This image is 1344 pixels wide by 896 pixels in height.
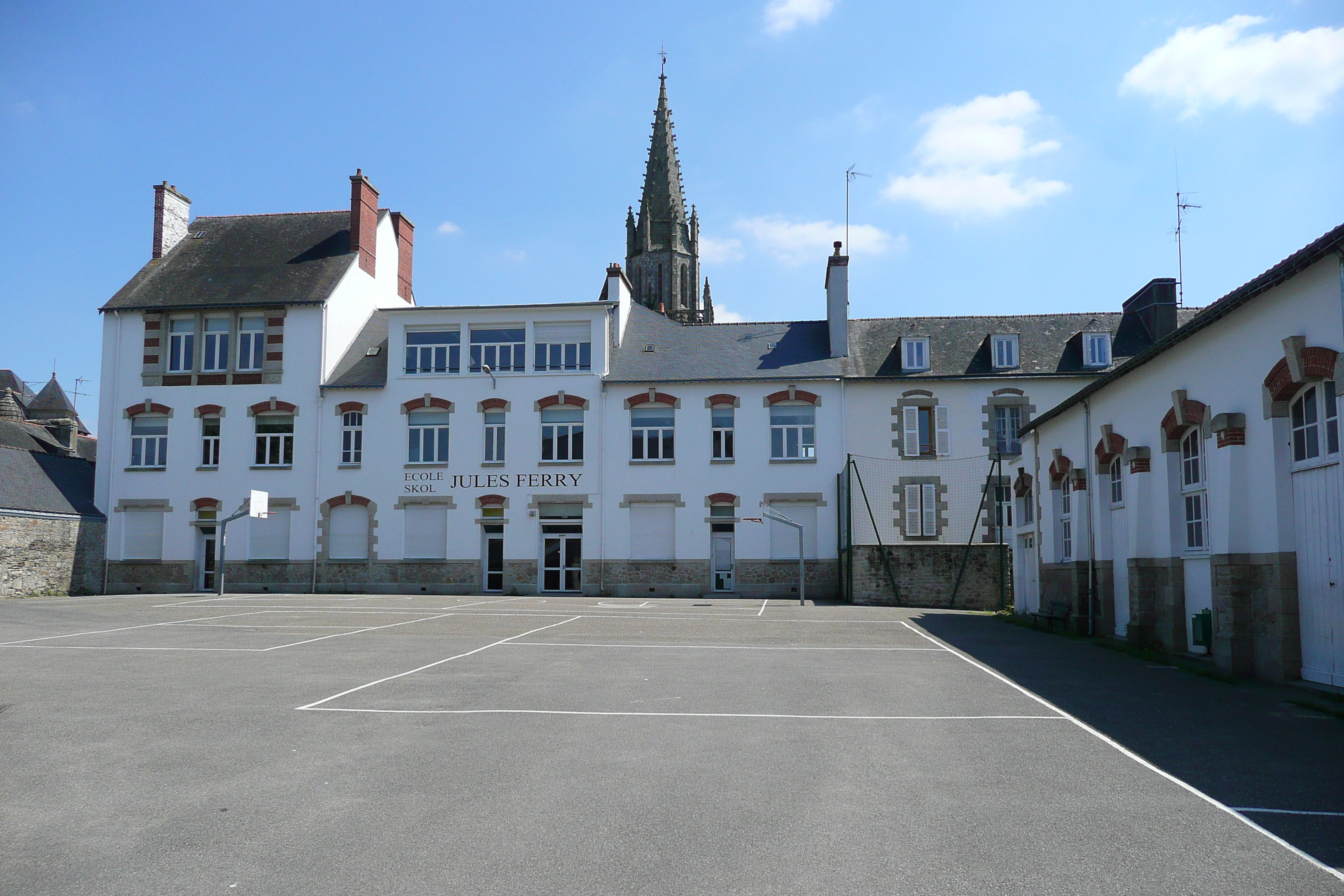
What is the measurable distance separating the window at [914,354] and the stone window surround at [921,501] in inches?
140

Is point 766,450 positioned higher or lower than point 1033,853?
higher

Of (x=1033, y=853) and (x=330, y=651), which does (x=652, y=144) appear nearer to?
(x=330, y=651)

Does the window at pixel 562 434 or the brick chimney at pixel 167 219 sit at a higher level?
the brick chimney at pixel 167 219

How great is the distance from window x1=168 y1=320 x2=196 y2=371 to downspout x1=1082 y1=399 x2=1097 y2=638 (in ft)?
92.0

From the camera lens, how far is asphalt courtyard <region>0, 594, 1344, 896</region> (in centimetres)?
493

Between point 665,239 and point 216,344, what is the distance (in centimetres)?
4442

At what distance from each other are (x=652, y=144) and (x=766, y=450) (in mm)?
48593

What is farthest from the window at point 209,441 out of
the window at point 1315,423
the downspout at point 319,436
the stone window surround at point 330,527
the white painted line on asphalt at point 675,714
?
the window at point 1315,423

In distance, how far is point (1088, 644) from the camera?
16.3 metres

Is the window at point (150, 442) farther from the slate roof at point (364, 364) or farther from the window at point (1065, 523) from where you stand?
the window at point (1065, 523)

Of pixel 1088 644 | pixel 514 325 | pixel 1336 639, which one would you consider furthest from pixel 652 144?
pixel 1336 639

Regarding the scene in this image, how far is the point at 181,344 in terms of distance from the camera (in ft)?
113

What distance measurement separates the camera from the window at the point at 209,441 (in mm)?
33750

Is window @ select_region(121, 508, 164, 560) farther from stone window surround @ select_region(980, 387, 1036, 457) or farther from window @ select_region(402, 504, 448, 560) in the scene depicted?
stone window surround @ select_region(980, 387, 1036, 457)
